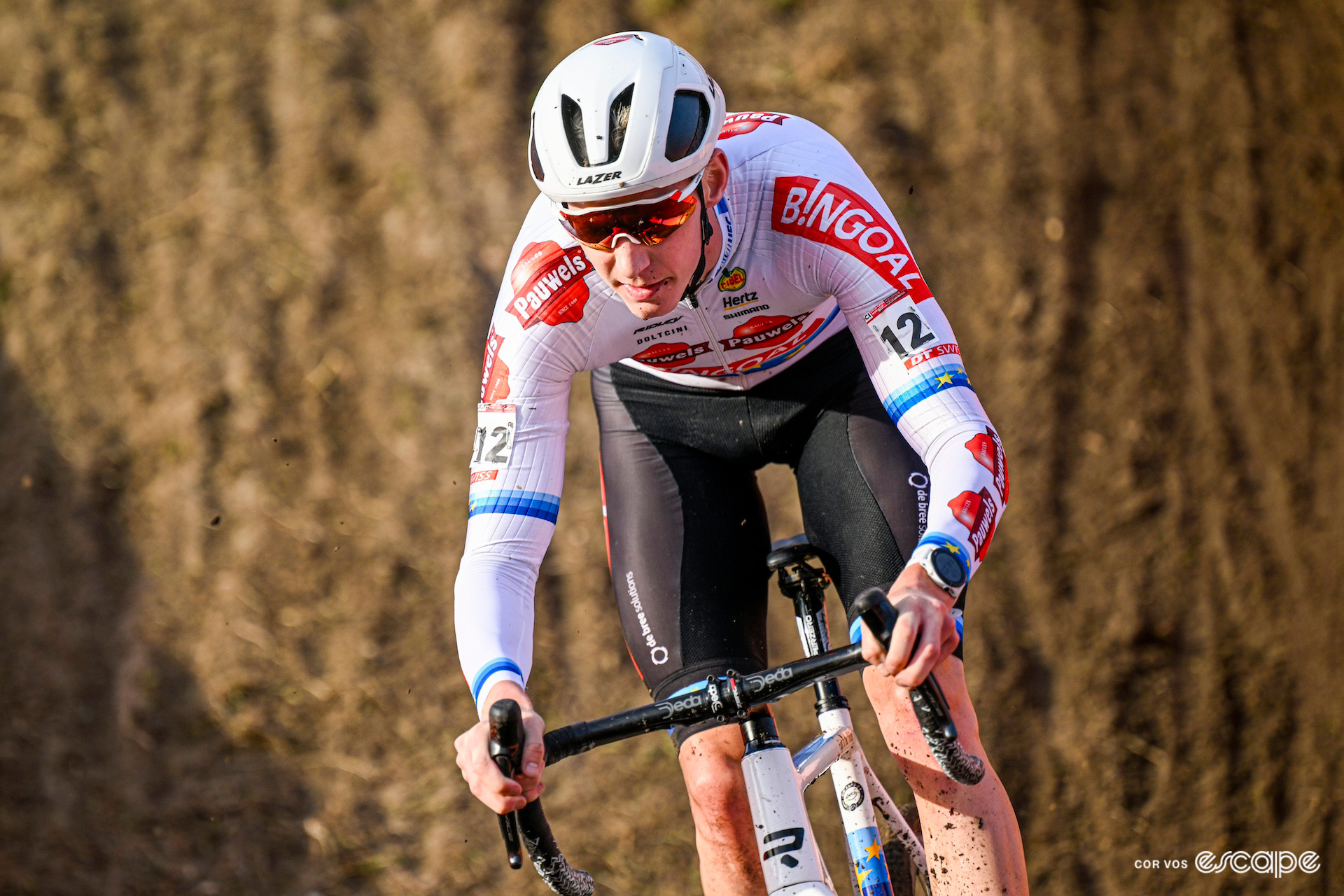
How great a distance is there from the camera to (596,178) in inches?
100

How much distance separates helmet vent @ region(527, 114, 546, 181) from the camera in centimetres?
268

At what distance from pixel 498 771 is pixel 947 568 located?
1078 mm

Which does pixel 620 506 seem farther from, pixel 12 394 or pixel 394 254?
pixel 12 394

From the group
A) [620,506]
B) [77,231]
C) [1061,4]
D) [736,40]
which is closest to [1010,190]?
[1061,4]

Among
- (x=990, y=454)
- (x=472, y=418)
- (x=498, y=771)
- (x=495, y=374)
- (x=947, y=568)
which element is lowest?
(x=498, y=771)

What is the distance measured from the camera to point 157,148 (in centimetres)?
661

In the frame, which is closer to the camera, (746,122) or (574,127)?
(574,127)

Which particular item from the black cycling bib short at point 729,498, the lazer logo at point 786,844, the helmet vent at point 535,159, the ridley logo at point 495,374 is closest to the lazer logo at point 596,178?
the helmet vent at point 535,159

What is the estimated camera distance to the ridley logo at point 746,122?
329cm

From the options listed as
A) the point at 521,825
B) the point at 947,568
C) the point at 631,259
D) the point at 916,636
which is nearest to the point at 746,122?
the point at 631,259

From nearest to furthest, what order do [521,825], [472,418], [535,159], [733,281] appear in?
[521,825]
[535,159]
[733,281]
[472,418]

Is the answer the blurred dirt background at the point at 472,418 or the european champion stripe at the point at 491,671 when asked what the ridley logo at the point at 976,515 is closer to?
the european champion stripe at the point at 491,671

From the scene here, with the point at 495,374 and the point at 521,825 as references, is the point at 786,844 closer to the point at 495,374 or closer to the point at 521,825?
the point at 521,825

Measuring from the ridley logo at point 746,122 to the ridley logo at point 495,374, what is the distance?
3.12 ft
